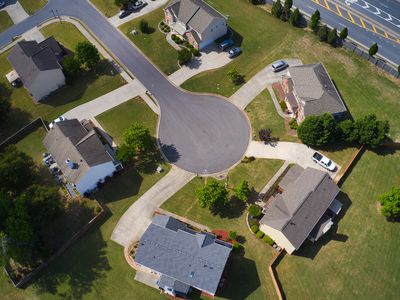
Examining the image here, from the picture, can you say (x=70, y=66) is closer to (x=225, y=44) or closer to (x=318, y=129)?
(x=225, y=44)

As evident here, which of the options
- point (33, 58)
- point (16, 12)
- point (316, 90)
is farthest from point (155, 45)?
point (16, 12)

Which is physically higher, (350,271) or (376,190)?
(376,190)

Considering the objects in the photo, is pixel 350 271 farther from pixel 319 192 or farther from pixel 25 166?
pixel 25 166

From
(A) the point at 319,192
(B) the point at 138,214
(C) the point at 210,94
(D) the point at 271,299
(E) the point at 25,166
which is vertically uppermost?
(C) the point at 210,94

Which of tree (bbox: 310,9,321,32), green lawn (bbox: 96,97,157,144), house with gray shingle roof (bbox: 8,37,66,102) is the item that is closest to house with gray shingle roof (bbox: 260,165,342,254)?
green lawn (bbox: 96,97,157,144)

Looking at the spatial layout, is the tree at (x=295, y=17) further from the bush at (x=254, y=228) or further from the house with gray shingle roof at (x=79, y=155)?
the house with gray shingle roof at (x=79, y=155)

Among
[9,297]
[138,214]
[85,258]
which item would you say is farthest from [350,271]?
[9,297]

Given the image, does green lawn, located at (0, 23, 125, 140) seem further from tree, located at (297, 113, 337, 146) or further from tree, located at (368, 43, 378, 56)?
tree, located at (368, 43, 378, 56)
